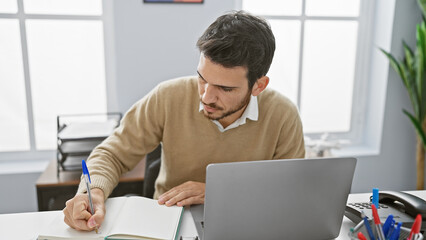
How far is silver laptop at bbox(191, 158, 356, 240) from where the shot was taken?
72 centimetres

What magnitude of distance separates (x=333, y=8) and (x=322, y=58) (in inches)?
13.3

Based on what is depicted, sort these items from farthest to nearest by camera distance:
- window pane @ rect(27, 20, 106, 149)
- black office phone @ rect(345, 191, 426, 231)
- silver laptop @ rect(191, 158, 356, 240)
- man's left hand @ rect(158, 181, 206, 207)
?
window pane @ rect(27, 20, 106, 149), man's left hand @ rect(158, 181, 206, 207), black office phone @ rect(345, 191, 426, 231), silver laptop @ rect(191, 158, 356, 240)

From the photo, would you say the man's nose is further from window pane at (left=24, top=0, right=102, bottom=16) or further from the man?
window pane at (left=24, top=0, right=102, bottom=16)

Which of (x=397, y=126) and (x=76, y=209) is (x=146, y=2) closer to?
(x=76, y=209)

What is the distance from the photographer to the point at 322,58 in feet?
8.34

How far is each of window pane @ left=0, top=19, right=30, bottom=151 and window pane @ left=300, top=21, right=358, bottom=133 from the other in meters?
1.81

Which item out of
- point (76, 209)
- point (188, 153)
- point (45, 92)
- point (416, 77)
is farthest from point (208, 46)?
point (416, 77)

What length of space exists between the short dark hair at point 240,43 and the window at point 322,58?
53.3 inches

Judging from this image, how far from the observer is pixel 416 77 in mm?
2221

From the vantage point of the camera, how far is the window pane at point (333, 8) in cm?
245

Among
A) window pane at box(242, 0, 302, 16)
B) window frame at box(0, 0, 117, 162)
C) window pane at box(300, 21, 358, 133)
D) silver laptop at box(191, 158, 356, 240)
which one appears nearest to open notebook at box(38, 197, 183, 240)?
silver laptop at box(191, 158, 356, 240)

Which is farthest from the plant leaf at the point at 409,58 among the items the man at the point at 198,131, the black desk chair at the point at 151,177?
the black desk chair at the point at 151,177

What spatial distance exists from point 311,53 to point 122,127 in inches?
65.6

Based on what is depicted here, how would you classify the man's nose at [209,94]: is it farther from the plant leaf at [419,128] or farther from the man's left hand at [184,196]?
the plant leaf at [419,128]
